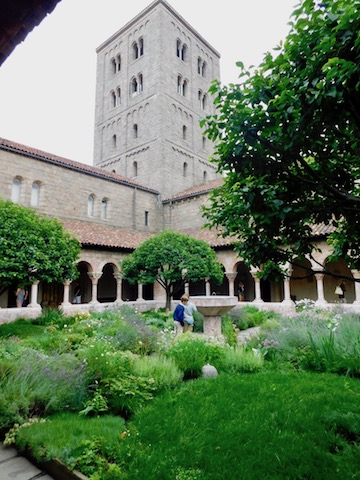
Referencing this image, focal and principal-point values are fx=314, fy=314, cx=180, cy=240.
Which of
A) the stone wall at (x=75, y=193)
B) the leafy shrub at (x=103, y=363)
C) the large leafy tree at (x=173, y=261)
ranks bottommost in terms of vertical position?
the leafy shrub at (x=103, y=363)

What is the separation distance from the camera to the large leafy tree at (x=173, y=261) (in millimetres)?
14875

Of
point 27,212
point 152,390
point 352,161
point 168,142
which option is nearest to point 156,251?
point 27,212

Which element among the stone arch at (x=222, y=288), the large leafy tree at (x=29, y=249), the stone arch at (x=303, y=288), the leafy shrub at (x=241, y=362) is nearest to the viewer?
the leafy shrub at (x=241, y=362)

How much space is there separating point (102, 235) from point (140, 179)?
9.73 meters

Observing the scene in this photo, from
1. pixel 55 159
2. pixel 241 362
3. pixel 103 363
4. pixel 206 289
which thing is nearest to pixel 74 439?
pixel 103 363

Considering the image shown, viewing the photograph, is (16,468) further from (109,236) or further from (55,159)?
(55,159)

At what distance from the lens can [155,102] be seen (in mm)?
27141

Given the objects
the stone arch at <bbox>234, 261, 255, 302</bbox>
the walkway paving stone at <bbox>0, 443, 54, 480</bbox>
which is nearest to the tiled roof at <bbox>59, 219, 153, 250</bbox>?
the stone arch at <bbox>234, 261, 255, 302</bbox>

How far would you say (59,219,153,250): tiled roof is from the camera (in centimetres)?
1712

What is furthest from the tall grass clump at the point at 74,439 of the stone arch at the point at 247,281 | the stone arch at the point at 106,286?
the stone arch at the point at 247,281

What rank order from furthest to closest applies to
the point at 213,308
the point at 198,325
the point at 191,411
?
the point at 198,325 → the point at 213,308 → the point at 191,411

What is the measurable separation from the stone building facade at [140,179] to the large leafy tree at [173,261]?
8.41 feet

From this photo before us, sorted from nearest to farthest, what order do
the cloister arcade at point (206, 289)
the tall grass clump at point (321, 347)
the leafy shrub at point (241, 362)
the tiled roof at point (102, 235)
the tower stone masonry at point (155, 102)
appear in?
the tall grass clump at point (321, 347) → the leafy shrub at point (241, 362) → the cloister arcade at point (206, 289) → the tiled roof at point (102, 235) → the tower stone masonry at point (155, 102)

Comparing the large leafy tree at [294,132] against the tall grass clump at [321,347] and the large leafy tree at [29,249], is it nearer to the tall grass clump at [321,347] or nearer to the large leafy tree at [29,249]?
the tall grass clump at [321,347]
